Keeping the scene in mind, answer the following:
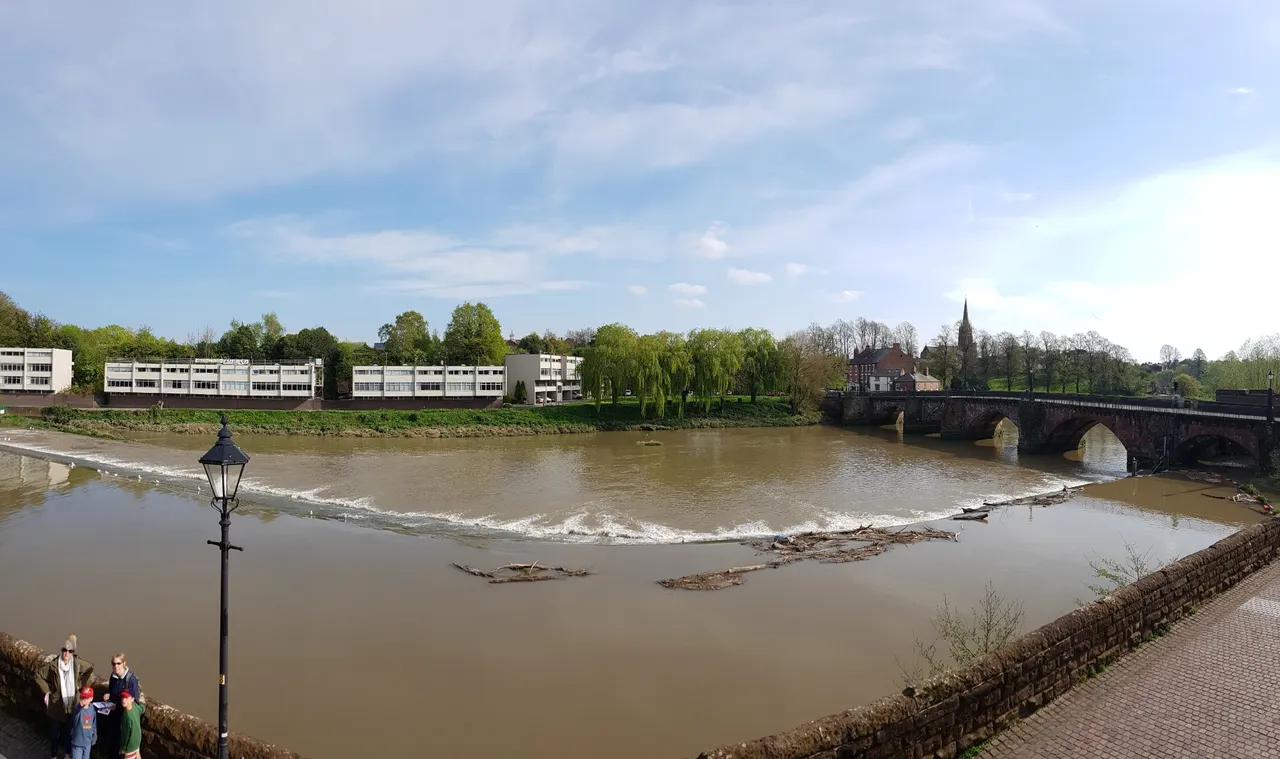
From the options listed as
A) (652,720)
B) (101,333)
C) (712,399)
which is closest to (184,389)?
(101,333)

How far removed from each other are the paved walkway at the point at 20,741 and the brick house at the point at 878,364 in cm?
9142

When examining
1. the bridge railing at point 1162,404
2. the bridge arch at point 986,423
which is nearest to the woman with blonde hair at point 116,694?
the bridge railing at point 1162,404

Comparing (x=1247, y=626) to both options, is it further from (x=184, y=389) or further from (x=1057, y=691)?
(x=184, y=389)

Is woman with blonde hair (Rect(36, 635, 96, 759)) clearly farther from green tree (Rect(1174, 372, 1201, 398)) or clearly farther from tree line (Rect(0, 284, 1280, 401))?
green tree (Rect(1174, 372, 1201, 398))

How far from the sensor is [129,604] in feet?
46.8

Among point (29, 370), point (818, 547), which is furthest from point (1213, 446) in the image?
point (29, 370)

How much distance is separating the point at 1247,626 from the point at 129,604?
21.9m

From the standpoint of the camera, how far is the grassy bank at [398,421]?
52.6m

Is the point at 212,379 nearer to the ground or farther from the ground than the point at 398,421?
farther from the ground

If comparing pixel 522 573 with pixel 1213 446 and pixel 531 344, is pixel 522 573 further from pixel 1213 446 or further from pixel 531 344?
pixel 531 344

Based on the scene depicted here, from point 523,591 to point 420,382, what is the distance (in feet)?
176

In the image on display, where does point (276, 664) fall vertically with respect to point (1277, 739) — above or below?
below

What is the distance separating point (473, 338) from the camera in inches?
3031

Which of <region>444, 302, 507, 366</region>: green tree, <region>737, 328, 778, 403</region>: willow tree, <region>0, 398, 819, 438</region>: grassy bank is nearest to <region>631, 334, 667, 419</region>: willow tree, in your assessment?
<region>0, 398, 819, 438</region>: grassy bank
